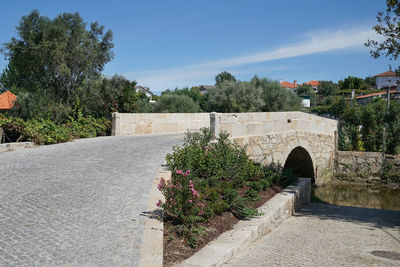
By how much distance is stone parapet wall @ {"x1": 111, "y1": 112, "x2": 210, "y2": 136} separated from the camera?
13594mm

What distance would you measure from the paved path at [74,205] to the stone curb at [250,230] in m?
0.86

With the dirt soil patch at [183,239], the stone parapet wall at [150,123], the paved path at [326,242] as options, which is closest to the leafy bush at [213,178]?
the dirt soil patch at [183,239]

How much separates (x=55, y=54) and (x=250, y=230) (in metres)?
18.0

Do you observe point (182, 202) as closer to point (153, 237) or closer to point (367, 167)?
point (153, 237)

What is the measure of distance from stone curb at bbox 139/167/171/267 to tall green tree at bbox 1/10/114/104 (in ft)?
55.4

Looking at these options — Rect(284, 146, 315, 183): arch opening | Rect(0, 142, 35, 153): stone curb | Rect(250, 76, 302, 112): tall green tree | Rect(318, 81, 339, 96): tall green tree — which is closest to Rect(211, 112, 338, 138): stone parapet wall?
Rect(284, 146, 315, 183): arch opening

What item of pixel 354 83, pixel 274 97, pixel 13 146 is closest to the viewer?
pixel 13 146

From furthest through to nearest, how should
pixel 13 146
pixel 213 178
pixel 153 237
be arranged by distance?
pixel 13 146
pixel 213 178
pixel 153 237

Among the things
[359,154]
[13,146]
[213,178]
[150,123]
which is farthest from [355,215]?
[359,154]

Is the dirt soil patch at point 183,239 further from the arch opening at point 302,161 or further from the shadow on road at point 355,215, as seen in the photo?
the arch opening at point 302,161

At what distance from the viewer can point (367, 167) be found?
18.3 meters

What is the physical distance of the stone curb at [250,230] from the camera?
4215 millimetres

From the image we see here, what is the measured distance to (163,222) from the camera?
16.0ft

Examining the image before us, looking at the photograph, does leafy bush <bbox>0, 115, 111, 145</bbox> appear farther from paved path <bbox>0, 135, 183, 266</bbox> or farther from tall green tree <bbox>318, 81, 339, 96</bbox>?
tall green tree <bbox>318, 81, 339, 96</bbox>
